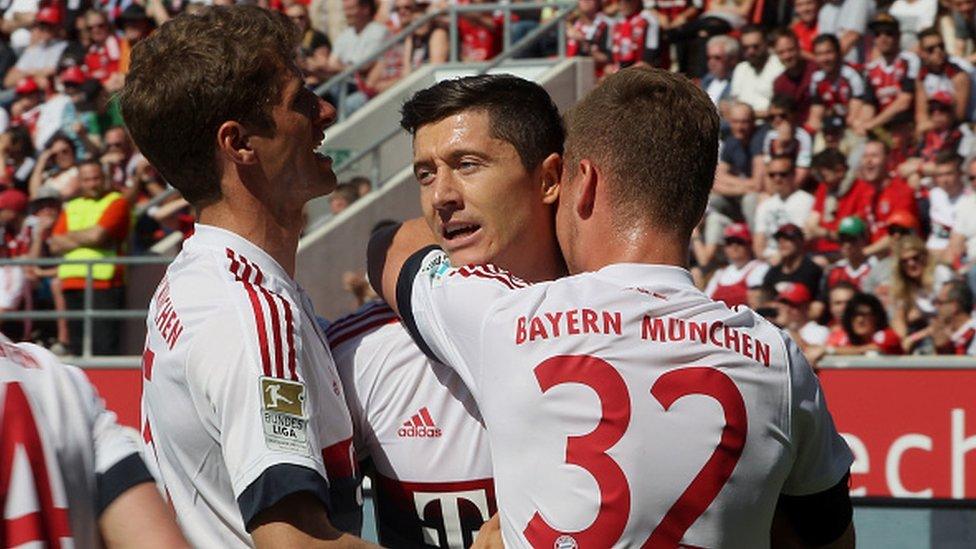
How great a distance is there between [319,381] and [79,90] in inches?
510

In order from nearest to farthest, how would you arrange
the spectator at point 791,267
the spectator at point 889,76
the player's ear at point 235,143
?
1. the player's ear at point 235,143
2. the spectator at point 791,267
3. the spectator at point 889,76

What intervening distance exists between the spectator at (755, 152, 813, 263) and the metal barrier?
4274 millimetres

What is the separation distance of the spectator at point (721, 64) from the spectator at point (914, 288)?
105 inches

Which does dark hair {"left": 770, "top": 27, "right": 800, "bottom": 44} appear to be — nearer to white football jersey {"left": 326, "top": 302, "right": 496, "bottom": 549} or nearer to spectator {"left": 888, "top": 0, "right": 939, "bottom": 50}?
spectator {"left": 888, "top": 0, "right": 939, "bottom": 50}

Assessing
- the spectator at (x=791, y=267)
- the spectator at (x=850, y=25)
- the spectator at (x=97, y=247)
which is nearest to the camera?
the spectator at (x=791, y=267)

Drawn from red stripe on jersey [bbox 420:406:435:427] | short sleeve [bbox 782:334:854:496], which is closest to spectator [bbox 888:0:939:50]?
red stripe on jersey [bbox 420:406:435:427]

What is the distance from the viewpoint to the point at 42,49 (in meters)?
16.6

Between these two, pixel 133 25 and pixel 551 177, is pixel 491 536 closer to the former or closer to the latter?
pixel 551 177

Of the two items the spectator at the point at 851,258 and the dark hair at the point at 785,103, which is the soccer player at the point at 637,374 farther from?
the dark hair at the point at 785,103

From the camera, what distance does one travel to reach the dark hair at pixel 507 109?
356cm

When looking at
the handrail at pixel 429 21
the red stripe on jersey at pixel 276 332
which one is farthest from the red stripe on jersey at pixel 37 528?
the handrail at pixel 429 21

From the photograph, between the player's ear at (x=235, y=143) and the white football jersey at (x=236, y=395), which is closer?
the white football jersey at (x=236, y=395)

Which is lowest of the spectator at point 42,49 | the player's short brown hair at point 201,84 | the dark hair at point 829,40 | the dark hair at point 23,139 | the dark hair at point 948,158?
the dark hair at point 23,139

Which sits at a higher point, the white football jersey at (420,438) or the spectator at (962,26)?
the white football jersey at (420,438)
